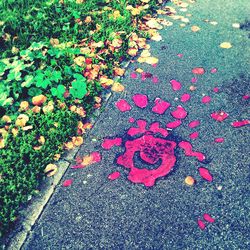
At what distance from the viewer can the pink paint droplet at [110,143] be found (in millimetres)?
2820

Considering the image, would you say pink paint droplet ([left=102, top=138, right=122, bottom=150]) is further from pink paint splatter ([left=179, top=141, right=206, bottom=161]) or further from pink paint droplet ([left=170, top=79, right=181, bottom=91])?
pink paint droplet ([left=170, top=79, right=181, bottom=91])

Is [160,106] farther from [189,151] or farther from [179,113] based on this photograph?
[189,151]

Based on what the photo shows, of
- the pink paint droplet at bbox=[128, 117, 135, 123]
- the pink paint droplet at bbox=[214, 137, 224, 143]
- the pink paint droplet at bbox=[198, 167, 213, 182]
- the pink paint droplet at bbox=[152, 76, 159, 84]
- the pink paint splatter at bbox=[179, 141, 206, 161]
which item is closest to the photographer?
the pink paint droplet at bbox=[198, 167, 213, 182]

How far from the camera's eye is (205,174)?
2523 millimetres

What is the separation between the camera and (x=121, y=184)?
8.26 feet

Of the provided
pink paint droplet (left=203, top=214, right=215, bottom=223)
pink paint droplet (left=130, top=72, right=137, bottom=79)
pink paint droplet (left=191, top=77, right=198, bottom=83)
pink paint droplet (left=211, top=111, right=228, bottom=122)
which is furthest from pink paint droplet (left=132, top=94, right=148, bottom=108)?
pink paint droplet (left=203, top=214, right=215, bottom=223)

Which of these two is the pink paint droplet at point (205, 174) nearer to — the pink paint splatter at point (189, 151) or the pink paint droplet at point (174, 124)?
the pink paint splatter at point (189, 151)

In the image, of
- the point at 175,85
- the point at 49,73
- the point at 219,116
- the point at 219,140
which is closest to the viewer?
the point at 219,140

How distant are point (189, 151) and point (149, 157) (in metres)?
A: 0.39

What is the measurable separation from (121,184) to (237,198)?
3.23 ft

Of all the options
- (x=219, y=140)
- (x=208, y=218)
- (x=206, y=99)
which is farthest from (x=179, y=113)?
(x=208, y=218)

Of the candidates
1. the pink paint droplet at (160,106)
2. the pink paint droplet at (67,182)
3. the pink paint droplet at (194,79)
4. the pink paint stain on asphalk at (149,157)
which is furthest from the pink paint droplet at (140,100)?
the pink paint droplet at (67,182)

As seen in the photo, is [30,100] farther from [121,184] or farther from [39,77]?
[121,184]

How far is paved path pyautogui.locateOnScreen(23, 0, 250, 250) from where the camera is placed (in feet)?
7.21
